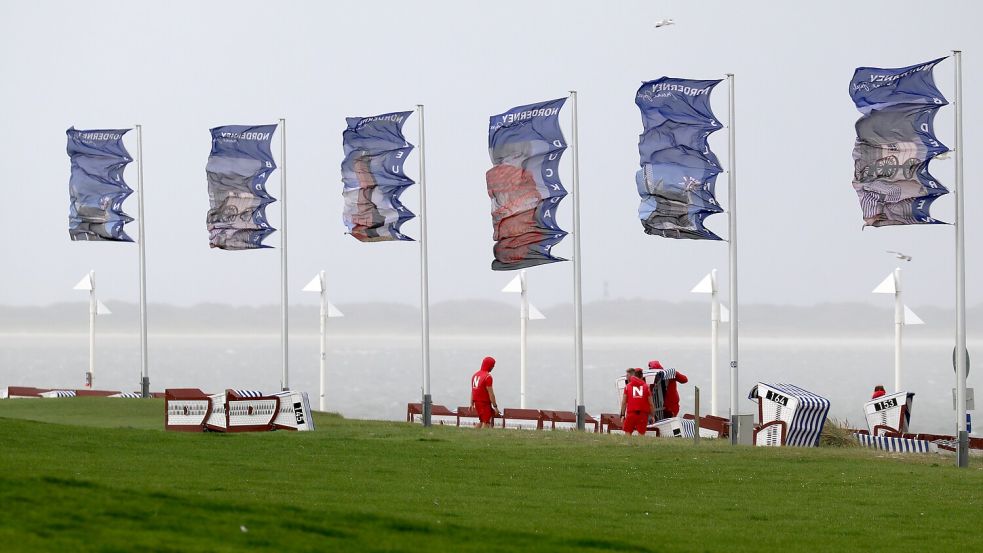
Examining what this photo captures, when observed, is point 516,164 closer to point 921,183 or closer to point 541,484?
point 921,183

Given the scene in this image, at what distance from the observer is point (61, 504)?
42.3 feet

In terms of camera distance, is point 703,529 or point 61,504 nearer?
point 61,504

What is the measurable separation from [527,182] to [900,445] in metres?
9.39

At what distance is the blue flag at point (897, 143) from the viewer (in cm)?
2553

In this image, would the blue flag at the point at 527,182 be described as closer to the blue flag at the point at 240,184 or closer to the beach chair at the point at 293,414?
the beach chair at the point at 293,414

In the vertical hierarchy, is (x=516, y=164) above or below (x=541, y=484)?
above

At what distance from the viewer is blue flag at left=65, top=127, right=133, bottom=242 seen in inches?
1556

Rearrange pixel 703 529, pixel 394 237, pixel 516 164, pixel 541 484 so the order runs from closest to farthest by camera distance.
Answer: pixel 703 529 → pixel 541 484 → pixel 516 164 → pixel 394 237

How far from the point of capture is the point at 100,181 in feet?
130

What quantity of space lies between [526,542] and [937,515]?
6.68 m

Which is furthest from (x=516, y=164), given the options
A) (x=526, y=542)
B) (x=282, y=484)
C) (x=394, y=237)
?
(x=526, y=542)

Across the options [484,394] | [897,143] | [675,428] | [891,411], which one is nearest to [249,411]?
[484,394]

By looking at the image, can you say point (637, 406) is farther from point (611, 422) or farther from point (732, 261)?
point (611, 422)

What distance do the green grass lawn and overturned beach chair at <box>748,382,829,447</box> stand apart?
2.48 meters
